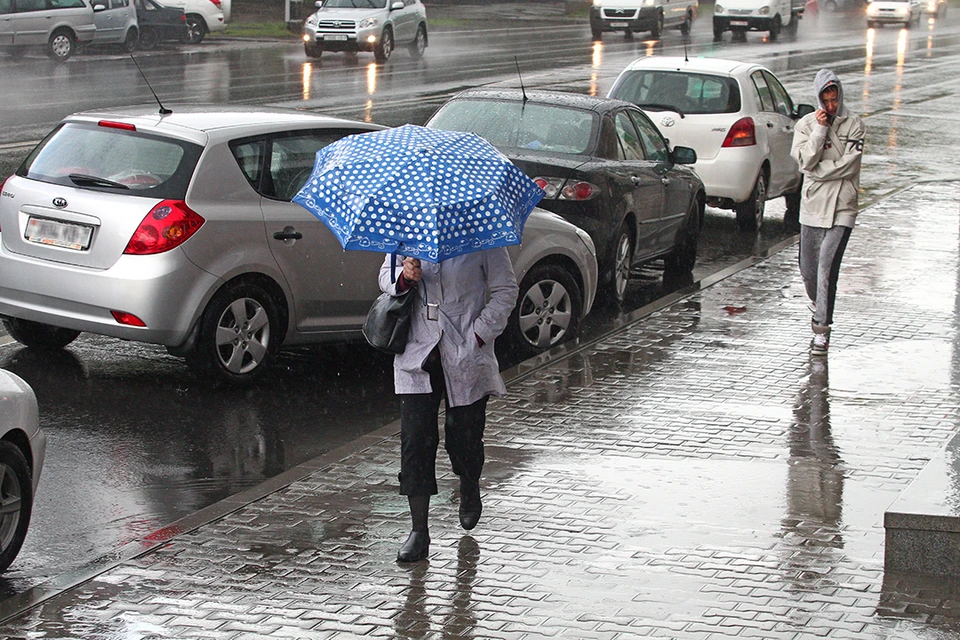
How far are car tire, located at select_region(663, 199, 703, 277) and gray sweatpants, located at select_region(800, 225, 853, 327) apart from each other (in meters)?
2.50

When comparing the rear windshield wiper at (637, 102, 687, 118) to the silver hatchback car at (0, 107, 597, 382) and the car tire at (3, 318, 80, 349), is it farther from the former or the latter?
the car tire at (3, 318, 80, 349)

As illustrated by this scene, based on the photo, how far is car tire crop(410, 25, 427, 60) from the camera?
3875 centimetres

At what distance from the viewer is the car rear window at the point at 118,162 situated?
334 inches

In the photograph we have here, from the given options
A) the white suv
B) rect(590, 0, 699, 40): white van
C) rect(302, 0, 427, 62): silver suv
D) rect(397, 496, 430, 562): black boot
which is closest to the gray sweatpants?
rect(397, 496, 430, 562): black boot

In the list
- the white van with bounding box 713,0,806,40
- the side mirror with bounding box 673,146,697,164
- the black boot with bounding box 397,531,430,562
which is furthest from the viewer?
the white van with bounding box 713,0,806,40

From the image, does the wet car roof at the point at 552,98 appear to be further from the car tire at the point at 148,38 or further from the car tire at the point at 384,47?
the car tire at the point at 148,38

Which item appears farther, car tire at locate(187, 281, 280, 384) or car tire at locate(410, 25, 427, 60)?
car tire at locate(410, 25, 427, 60)

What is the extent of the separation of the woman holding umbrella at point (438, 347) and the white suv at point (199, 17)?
3405 cm

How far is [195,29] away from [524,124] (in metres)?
29.5

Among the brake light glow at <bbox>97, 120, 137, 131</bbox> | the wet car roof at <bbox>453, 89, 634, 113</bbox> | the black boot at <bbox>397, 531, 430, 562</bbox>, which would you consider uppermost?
the brake light glow at <bbox>97, 120, 137, 131</bbox>

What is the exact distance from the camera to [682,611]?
5512 mm

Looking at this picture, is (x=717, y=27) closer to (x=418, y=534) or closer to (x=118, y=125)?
(x=118, y=125)

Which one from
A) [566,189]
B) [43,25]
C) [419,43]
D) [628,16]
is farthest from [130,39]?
[566,189]

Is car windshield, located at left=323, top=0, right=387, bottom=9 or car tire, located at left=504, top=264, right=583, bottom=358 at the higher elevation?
car windshield, located at left=323, top=0, right=387, bottom=9
